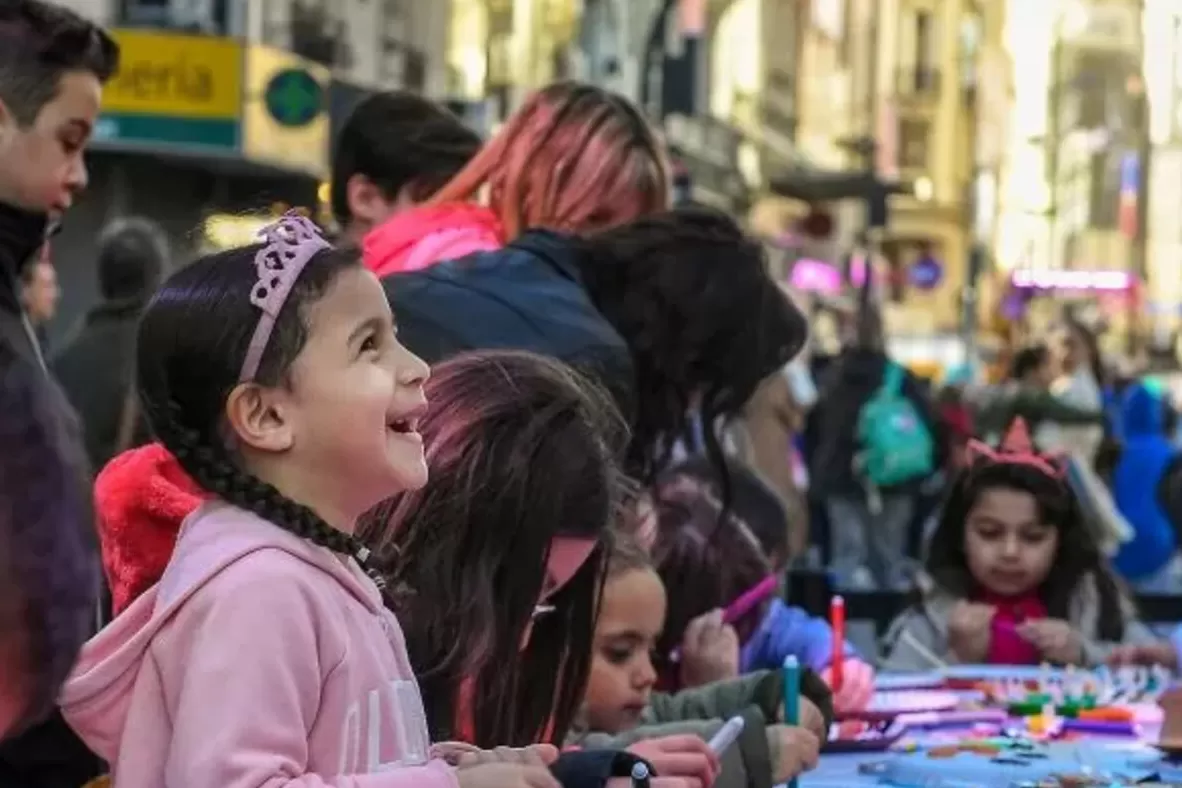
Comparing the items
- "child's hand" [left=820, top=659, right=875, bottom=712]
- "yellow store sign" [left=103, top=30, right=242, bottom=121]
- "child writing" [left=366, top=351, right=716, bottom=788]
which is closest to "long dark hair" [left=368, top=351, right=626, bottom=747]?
"child writing" [left=366, top=351, right=716, bottom=788]

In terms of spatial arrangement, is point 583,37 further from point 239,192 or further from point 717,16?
point 717,16

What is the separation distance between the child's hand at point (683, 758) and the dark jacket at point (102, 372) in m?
3.16

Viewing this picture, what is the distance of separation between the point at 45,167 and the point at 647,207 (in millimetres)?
1547

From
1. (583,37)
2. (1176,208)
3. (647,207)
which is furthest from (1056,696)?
(1176,208)

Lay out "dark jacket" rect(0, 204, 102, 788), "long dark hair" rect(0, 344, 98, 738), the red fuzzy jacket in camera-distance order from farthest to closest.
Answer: the red fuzzy jacket, "dark jacket" rect(0, 204, 102, 788), "long dark hair" rect(0, 344, 98, 738)

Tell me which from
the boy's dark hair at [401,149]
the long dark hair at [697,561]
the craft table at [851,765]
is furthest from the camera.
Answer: the boy's dark hair at [401,149]

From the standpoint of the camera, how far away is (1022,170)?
93.1m

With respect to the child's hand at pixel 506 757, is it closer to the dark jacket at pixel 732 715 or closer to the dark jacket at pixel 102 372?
the dark jacket at pixel 732 715

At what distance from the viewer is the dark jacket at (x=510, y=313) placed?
389cm

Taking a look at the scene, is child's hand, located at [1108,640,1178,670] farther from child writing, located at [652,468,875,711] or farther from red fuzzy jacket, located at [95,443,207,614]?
red fuzzy jacket, located at [95,443,207,614]

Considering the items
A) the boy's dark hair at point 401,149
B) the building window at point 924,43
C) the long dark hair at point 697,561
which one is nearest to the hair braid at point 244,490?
the long dark hair at point 697,561

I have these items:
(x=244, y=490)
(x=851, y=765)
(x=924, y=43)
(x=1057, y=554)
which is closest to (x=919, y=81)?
(x=924, y=43)

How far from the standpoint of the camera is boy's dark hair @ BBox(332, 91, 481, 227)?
5.10m

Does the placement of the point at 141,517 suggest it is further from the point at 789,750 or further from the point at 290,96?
the point at 290,96
